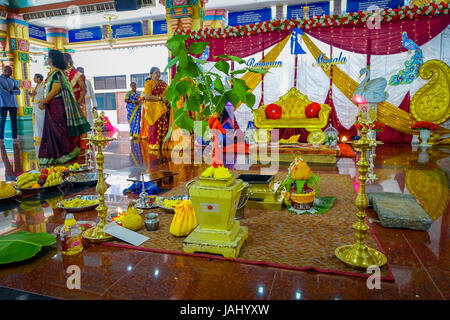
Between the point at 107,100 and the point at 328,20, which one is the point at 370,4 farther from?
the point at 107,100

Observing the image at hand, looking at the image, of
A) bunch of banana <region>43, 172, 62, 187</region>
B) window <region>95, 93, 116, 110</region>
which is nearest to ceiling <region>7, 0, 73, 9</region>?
window <region>95, 93, 116, 110</region>

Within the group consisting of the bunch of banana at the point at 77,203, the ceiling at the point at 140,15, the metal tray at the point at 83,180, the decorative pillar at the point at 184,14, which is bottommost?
the bunch of banana at the point at 77,203

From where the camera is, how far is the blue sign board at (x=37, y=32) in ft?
41.5

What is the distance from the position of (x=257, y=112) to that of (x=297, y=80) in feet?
4.94

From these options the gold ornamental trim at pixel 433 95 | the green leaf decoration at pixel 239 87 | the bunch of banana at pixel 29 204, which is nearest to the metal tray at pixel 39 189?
the bunch of banana at pixel 29 204

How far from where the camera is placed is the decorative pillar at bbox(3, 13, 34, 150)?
36.3 feet

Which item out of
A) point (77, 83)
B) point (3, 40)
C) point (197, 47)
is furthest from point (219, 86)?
point (3, 40)

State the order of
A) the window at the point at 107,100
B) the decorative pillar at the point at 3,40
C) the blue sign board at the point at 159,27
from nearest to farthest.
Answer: the decorative pillar at the point at 3,40, the blue sign board at the point at 159,27, the window at the point at 107,100

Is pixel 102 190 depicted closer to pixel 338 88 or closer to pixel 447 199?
pixel 447 199

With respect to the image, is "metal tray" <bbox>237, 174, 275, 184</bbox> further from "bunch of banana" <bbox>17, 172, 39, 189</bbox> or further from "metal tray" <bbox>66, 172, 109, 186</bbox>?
"bunch of banana" <bbox>17, 172, 39, 189</bbox>

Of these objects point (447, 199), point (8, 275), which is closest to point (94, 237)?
point (8, 275)

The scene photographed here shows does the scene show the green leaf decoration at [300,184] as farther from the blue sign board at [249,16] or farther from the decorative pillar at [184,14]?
the blue sign board at [249,16]

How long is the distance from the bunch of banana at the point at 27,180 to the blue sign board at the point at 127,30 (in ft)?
36.6

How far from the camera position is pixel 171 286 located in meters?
1.77
